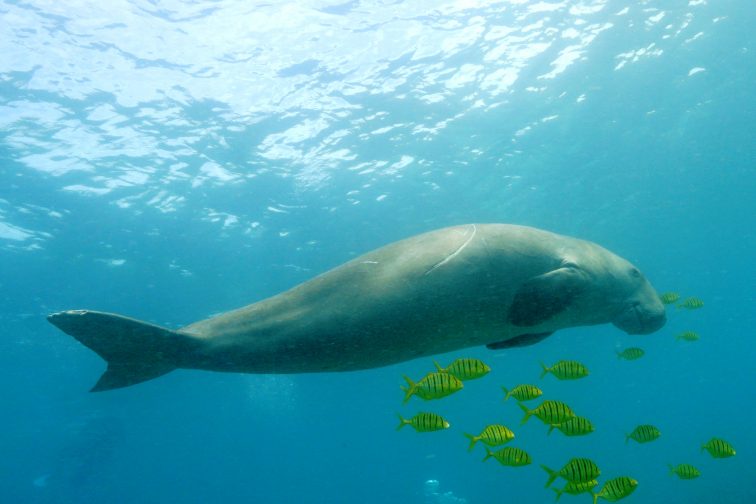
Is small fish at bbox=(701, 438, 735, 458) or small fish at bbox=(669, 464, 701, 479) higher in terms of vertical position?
small fish at bbox=(701, 438, 735, 458)

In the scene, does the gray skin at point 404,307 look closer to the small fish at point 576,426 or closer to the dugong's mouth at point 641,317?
the dugong's mouth at point 641,317

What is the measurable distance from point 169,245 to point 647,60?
1685 cm

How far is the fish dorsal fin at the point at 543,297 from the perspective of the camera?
3.95m

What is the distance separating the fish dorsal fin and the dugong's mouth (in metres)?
1.30

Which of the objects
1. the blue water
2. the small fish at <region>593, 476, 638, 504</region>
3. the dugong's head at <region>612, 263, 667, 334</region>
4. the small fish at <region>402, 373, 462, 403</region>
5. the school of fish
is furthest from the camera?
the blue water

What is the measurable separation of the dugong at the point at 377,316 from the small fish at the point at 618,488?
3.08 m

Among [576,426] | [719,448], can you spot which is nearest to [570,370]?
[576,426]

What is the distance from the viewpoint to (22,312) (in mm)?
21734

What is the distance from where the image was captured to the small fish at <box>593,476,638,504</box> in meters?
6.01

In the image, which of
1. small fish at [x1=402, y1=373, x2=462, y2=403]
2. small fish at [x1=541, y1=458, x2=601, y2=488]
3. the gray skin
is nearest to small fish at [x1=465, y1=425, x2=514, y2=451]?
small fish at [x1=541, y1=458, x2=601, y2=488]

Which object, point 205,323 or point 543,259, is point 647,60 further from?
point 205,323

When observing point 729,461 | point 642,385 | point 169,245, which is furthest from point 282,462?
point 169,245

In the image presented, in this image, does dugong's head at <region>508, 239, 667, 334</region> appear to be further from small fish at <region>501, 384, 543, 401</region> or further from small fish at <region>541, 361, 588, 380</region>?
small fish at <region>541, 361, 588, 380</region>

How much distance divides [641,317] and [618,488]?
2476mm
